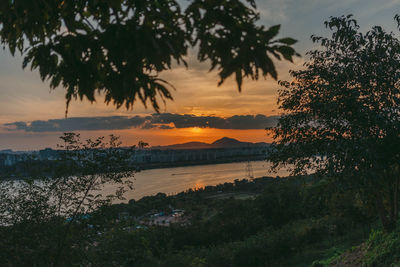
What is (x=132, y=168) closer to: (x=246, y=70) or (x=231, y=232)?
(x=246, y=70)

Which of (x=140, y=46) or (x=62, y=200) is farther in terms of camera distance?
(x=62, y=200)

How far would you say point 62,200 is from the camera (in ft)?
39.1

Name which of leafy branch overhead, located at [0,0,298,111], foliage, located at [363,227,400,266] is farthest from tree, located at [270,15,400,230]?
leafy branch overhead, located at [0,0,298,111]

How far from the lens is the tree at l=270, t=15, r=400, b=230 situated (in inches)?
363

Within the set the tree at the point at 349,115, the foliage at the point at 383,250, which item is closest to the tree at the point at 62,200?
the tree at the point at 349,115

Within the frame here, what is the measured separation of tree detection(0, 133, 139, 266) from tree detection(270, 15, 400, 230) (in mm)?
7667

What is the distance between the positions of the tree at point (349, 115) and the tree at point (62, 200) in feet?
25.2

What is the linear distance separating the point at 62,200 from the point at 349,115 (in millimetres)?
11751

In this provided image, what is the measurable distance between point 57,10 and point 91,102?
137 centimetres

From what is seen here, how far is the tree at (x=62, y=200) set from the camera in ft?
32.9

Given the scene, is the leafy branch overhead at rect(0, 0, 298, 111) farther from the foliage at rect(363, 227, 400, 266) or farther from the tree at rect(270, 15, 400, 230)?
the foliage at rect(363, 227, 400, 266)

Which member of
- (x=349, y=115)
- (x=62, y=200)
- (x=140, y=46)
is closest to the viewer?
(x=140, y=46)

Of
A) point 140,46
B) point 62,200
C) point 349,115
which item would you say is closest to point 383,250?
point 349,115

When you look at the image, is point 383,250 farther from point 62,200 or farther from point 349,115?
point 62,200
